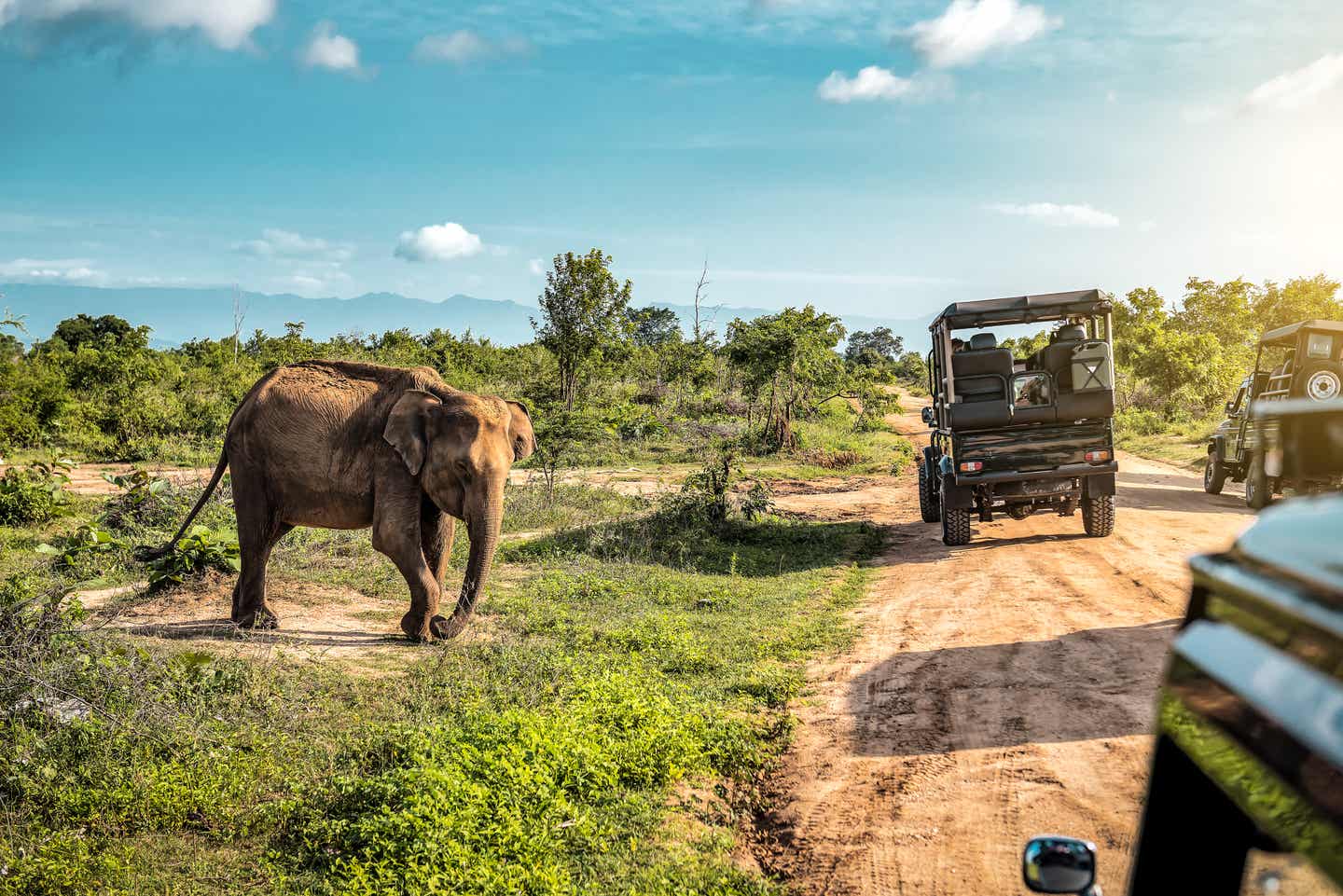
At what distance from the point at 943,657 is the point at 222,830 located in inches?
202


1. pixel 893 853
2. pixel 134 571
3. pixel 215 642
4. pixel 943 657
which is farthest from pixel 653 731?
pixel 134 571

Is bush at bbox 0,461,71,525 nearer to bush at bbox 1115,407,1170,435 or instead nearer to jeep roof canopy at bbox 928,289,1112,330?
jeep roof canopy at bbox 928,289,1112,330

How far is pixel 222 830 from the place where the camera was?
459cm

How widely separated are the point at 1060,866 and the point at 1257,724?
1.90 ft

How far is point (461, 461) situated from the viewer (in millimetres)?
7879

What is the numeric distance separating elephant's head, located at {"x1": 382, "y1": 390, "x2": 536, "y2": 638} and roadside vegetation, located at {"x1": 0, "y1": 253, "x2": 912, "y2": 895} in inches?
27.7

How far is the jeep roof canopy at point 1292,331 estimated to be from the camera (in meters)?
12.8

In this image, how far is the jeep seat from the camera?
1124 cm

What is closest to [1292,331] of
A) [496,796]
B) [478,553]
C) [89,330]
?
[478,553]

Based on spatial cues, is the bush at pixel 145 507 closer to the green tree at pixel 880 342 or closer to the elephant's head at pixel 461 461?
the elephant's head at pixel 461 461

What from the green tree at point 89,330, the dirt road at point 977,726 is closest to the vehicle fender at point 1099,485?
the dirt road at point 977,726

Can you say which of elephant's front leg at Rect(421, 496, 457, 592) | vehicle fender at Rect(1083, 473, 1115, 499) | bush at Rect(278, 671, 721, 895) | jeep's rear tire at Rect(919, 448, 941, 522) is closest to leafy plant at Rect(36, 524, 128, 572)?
elephant's front leg at Rect(421, 496, 457, 592)

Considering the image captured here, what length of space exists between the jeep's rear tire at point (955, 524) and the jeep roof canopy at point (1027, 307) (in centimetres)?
233

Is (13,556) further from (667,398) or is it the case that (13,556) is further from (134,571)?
(667,398)
